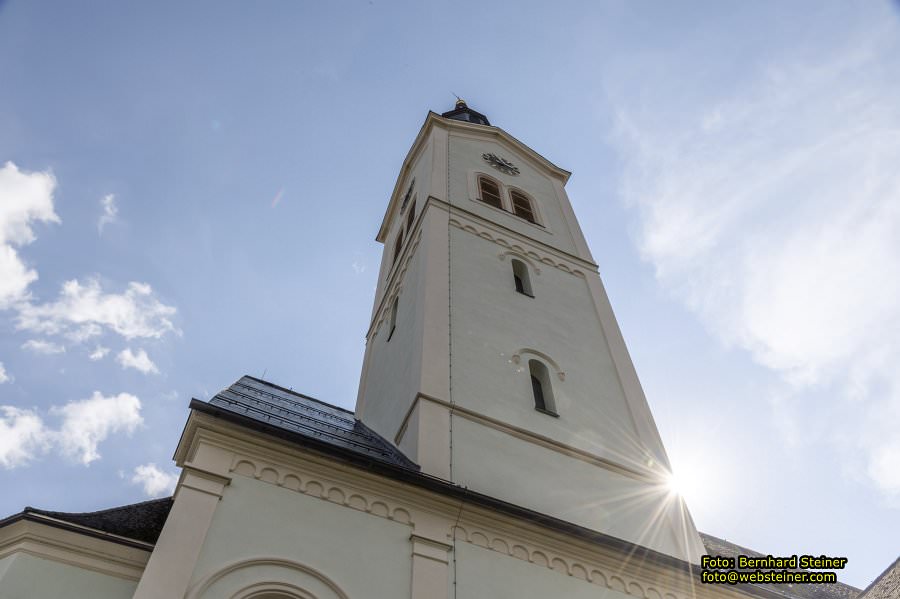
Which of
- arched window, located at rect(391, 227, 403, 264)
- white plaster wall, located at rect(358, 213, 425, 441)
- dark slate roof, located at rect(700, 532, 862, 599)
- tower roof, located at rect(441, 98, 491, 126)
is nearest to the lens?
white plaster wall, located at rect(358, 213, 425, 441)

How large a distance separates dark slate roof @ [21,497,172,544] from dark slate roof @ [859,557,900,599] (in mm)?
12150

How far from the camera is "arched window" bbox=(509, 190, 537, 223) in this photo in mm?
20458

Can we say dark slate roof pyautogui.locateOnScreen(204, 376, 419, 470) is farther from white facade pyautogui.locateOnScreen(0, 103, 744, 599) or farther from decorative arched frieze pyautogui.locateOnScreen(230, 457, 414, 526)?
decorative arched frieze pyautogui.locateOnScreen(230, 457, 414, 526)

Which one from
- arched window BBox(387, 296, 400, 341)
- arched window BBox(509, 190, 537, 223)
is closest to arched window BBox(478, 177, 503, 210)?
arched window BBox(509, 190, 537, 223)

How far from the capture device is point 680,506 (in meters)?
11.9

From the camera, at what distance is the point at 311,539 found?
8148 millimetres

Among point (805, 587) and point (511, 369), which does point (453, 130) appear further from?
point (805, 587)

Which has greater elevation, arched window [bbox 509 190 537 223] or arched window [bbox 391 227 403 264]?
arched window [bbox 509 190 537 223]

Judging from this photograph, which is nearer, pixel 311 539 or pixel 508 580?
pixel 311 539

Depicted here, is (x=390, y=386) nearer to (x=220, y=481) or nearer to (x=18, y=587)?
(x=220, y=481)

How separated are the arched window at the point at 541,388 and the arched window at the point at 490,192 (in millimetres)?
6986

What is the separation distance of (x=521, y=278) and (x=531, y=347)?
3290 millimetres

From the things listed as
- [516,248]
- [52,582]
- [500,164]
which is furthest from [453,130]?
[52,582]

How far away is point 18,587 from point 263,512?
241cm
